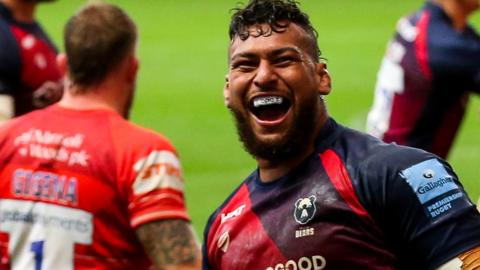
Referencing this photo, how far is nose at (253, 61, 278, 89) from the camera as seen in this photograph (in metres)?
4.50

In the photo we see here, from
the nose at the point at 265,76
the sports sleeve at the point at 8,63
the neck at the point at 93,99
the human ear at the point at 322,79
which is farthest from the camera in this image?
the sports sleeve at the point at 8,63

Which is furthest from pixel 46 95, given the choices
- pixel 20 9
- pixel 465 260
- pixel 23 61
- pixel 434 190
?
pixel 465 260

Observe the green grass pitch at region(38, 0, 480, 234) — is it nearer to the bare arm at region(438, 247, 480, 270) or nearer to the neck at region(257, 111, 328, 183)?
the neck at region(257, 111, 328, 183)

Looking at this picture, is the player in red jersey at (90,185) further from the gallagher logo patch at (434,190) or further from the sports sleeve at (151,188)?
the gallagher logo patch at (434,190)

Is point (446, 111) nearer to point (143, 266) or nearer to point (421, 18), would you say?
point (421, 18)

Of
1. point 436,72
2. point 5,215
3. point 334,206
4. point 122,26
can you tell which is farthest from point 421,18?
point 334,206

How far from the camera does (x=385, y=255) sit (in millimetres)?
4234

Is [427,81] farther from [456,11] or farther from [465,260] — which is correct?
[465,260]

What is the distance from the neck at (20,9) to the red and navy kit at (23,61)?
0.03m

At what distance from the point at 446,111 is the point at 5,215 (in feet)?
13.4

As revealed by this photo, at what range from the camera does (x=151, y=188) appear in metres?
5.55

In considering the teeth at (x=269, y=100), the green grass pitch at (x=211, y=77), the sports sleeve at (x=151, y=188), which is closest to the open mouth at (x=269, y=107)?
the teeth at (x=269, y=100)

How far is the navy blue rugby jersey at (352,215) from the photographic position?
164 inches

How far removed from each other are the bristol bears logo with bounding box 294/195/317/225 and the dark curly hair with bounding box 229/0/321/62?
493mm
